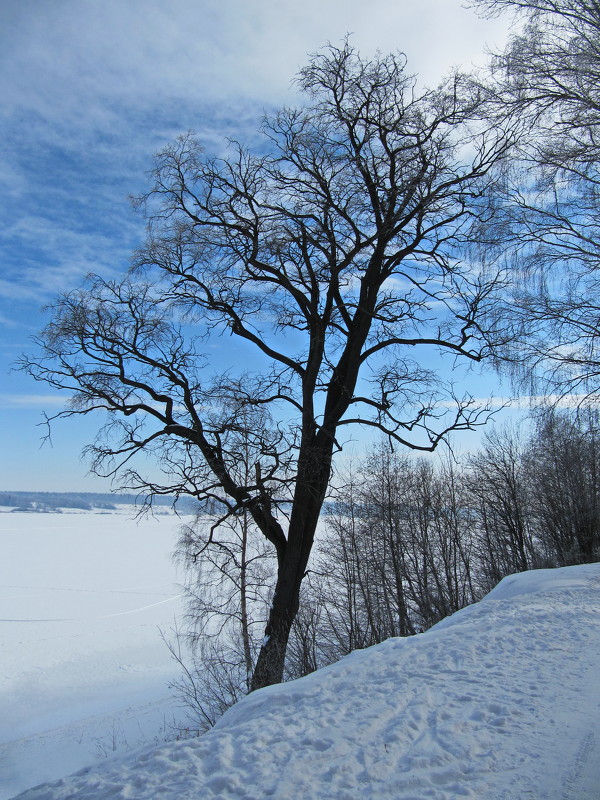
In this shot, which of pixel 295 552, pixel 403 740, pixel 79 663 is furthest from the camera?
pixel 79 663

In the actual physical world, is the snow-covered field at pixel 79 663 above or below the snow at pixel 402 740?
below

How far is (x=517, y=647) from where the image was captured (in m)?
5.39

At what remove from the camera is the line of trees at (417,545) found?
2384 cm

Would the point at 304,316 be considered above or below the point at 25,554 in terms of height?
above


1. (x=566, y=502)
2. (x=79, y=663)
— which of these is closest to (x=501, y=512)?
(x=566, y=502)

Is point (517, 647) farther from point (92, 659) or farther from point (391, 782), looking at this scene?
point (92, 659)

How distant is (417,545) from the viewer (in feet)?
98.0

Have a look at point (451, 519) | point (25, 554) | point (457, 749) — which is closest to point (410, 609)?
point (451, 519)

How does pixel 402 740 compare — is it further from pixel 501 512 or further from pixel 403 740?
pixel 501 512

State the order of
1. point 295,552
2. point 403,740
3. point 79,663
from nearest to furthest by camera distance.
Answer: point 403,740 < point 295,552 < point 79,663

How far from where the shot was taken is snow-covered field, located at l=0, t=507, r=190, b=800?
57.4 ft

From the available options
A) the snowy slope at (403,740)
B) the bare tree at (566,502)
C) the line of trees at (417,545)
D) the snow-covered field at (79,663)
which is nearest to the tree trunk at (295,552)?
the snow-covered field at (79,663)

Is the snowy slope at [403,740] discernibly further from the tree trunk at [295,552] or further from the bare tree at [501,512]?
the bare tree at [501,512]

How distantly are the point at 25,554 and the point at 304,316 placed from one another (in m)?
63.7
